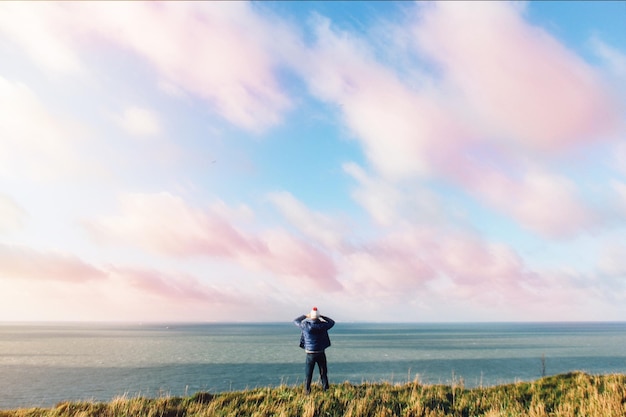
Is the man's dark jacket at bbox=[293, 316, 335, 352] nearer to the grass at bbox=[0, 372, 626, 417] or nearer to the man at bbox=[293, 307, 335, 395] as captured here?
the man at bbox=[293, 307, 335, 395]

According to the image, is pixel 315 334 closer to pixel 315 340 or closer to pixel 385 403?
pixel 315 340

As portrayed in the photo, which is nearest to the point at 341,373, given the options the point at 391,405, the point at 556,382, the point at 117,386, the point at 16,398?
the point at 117,386

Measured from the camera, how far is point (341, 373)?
50000 mm

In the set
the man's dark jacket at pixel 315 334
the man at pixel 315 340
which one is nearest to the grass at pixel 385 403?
the man at pixel 315 340

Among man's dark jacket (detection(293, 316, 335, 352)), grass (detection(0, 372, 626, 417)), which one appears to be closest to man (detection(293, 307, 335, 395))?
man's dark jacket (detection(293, 316, 335, 352))

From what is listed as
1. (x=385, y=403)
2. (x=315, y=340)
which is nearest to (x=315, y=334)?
(x=315, y=340)

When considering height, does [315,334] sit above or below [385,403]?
above

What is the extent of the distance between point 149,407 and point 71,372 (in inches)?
1997

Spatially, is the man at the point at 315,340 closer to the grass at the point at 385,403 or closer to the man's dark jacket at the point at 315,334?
the man's dark jacket at the point at 315,334

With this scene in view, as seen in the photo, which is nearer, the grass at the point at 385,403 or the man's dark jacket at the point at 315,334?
the grass at the point at 385,403

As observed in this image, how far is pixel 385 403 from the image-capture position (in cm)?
1156

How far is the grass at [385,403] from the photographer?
34.0 ft

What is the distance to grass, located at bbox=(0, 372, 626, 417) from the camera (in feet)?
34.0

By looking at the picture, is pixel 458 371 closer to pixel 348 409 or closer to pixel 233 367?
pixel 233 367
